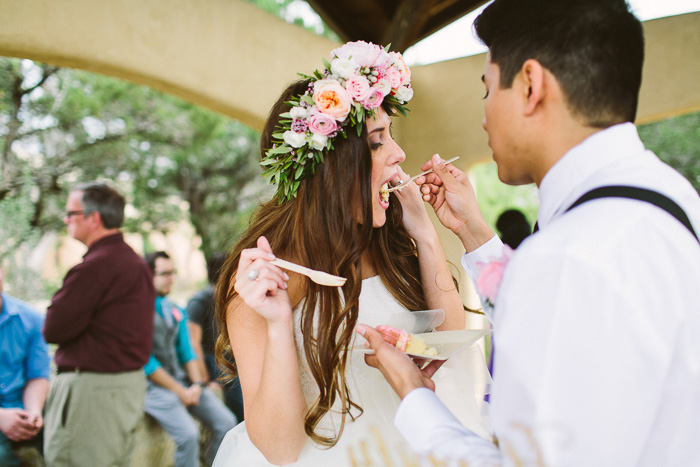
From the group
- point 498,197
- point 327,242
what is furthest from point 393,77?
point 498,197

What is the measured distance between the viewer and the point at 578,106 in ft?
4.05

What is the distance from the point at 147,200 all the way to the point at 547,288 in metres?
11.4

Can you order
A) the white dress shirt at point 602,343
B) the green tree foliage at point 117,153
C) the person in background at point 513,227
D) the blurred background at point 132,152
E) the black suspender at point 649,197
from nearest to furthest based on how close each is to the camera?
1. the white dress shirt at point 602,343
2. the black suspender at point 649,197
3. the person in background at point 513,227
4. the blurred background at point 132,152
5. the green tree foliage at point 117,153

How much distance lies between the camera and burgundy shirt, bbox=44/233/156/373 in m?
3.59

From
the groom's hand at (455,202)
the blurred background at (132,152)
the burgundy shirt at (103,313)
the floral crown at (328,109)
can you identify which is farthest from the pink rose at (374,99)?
the burgundy shirt at (103,313)

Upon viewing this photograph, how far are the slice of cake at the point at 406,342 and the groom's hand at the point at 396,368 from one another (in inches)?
6.8

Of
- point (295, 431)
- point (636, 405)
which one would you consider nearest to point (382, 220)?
point (295, 431)

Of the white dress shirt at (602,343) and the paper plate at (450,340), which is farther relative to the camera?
the paper plate at (450,340)

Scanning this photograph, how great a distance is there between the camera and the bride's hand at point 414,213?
253 centimetres

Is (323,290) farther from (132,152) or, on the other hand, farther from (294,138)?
(132,152)

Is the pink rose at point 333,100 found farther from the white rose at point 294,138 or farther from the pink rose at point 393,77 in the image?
the pink rose at point 393,77

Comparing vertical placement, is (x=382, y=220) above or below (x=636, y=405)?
above

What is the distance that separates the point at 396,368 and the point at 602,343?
0.61m

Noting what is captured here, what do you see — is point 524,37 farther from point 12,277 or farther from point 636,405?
point 12,277
